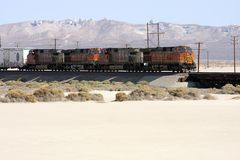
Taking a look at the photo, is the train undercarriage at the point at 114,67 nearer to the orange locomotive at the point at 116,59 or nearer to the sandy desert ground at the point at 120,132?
the orange locomotive at the point at 116,59

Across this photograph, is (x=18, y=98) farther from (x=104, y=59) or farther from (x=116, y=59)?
(x=104, y=59)

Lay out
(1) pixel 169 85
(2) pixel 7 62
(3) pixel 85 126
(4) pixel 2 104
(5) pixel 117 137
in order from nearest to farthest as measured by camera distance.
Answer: (5) pixel 117 137 → (3) pixel 85 126 → (4) pixel 2 104 → (1) pixel 169 85 → (2) pixel 7 62

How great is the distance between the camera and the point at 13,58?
71875 mm

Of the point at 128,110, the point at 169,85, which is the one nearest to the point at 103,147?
the point at 128,110

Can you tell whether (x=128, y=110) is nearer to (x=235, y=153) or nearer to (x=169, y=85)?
(x=235, y=153)

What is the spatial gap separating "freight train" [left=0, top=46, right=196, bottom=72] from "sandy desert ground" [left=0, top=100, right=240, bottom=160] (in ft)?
89.8

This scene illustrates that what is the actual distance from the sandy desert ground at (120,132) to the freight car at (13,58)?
43654mm

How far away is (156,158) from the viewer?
44.7ft

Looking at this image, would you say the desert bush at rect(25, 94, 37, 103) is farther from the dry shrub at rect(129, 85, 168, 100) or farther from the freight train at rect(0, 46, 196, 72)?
the freight train at rect(0, 46, 196, 72)

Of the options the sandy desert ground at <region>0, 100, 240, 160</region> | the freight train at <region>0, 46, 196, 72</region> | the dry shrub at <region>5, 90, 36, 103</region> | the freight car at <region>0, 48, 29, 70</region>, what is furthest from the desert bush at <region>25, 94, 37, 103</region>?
the freight car at <region>0, 48, 29, 70</region>

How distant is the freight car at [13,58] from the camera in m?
70.9

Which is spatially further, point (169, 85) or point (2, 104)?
point (169, 85)

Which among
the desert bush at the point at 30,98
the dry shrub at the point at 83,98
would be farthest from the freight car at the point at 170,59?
the desert bush at the point at 30,98

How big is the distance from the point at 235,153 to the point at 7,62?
61138 millimetres
